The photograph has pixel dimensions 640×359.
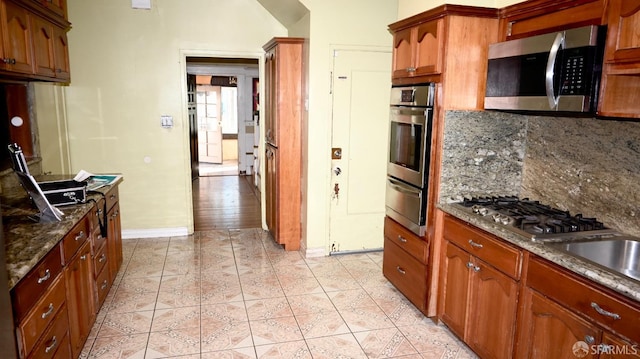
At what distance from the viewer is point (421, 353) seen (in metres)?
2.75

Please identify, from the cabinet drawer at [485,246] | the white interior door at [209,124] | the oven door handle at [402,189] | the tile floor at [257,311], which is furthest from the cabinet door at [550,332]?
the white interior door at [209,124]

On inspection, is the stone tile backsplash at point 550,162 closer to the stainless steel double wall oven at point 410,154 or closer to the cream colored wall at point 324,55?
the stainless steel double wall oven at point 410,154

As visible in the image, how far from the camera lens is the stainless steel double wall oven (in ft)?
9.48

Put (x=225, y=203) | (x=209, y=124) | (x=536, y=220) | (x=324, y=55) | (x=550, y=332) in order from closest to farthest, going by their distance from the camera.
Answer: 1. (x=550, y=332)
2. (x=536, y=220)
3. (x=324, y=55)
4. (x=225, y=203)
5. (x=209, y=124)

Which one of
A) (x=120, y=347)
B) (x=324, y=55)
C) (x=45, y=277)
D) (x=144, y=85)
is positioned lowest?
(x=120, y=347)

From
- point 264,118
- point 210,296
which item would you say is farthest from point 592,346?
point 264,118

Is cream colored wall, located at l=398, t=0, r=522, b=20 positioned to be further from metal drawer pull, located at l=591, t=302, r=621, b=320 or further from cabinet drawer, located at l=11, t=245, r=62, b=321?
cabinet drawer, located at l=11, t=245, r=62, b=321

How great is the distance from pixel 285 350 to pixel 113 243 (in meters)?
1.80

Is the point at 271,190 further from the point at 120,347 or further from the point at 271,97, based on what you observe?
the point at 120,347

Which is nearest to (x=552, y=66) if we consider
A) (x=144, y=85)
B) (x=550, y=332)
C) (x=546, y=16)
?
(x=546, y=16)

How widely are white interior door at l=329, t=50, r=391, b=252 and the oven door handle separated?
992 millimetres

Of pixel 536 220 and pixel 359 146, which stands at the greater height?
pixel 359 146

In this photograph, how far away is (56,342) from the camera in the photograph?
2.15m

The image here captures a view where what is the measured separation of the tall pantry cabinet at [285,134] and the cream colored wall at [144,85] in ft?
2.06
